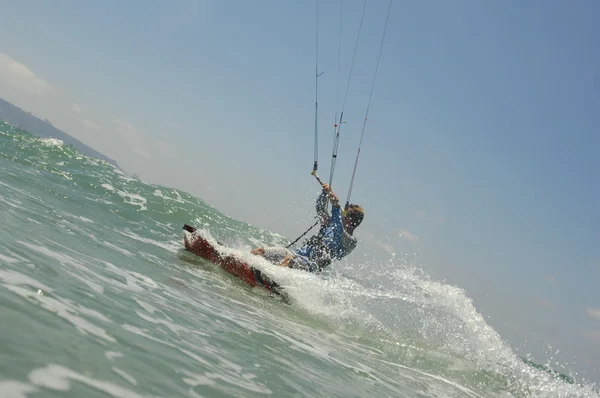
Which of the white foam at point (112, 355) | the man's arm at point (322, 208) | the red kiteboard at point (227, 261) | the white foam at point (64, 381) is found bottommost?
the white foam at point (64, 381)

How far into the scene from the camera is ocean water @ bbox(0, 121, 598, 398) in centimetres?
282

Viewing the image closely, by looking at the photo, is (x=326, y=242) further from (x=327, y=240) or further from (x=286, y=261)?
(x=286, y=261)

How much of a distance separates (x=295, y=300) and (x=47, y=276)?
5.93 meters

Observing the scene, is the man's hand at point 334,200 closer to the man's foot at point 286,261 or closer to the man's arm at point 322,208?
the man's arm at point 322,208

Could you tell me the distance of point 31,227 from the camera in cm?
636

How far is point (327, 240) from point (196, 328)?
243 inches

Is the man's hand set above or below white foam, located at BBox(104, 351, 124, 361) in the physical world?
above

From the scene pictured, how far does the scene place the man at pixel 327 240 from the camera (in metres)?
10.3

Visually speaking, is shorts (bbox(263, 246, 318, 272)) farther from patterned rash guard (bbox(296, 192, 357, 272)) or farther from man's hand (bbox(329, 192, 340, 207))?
man's hand (bbox(329, 192, 340, 207))

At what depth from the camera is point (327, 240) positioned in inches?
413

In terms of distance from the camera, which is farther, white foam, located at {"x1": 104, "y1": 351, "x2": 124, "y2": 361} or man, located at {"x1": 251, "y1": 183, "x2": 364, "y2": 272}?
man, located at {"x1": 251, "y1": 183, "x2": 364, "y2": 272}

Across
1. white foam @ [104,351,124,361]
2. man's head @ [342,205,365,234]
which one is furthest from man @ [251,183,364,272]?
white foam @ [104,351,124,361]

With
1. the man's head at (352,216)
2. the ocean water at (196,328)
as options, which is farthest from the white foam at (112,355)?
the man's head at (352,216)

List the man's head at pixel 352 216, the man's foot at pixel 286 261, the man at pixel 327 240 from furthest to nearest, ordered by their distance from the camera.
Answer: the man's foot at pixel 286 261 < the man's head at pixel 352 216 < the man at pixel 327 240
